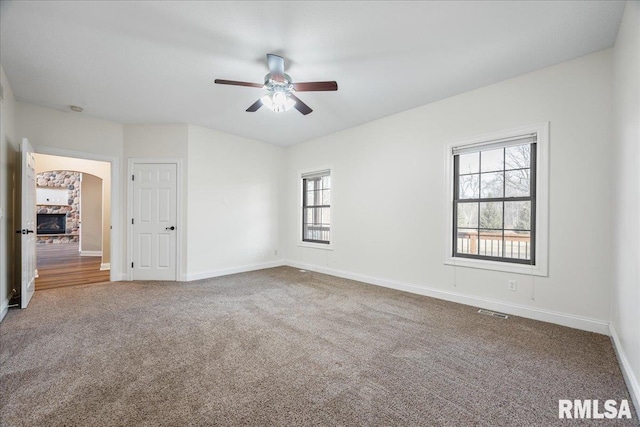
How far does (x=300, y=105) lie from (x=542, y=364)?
3.26 meters

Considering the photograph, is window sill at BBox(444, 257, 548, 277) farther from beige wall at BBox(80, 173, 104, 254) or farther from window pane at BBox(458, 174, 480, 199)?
beige wall at BBox(80, 173, 104, 254)

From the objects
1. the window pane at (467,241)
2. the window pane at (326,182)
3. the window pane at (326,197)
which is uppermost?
the window pane at (326,182)

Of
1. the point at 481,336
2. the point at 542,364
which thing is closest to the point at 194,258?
the point at 481,336

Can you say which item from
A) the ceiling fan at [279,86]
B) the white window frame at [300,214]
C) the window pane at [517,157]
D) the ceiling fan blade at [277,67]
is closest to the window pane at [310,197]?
the white window frame at [300,214]

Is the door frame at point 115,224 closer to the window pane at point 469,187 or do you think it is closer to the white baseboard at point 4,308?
the white baseboard at point 4,308

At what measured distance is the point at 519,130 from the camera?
10.1 feet

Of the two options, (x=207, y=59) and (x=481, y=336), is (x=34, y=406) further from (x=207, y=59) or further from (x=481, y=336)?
(x=481, y=336)

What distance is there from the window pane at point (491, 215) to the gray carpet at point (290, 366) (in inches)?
42.3

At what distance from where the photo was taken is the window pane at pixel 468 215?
11.6ft

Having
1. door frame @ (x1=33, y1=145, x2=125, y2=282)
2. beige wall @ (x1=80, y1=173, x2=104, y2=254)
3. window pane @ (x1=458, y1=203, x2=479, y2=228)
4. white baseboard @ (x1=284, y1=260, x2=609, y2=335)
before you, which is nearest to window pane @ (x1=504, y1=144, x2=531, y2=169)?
window pane @ (x1=458, y1=203, x2=479, y2=228)

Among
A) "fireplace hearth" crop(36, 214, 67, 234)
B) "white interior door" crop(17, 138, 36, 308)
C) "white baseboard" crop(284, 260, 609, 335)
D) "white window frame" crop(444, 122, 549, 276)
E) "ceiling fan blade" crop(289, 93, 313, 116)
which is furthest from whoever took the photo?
"fireplace hearth" crop(36, 214, 67, 234)

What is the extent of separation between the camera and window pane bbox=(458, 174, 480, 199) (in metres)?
3.54

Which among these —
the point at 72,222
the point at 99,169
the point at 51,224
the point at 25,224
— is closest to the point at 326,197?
the point at 25,224

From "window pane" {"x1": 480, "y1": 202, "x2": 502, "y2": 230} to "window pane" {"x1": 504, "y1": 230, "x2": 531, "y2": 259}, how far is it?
153mm
